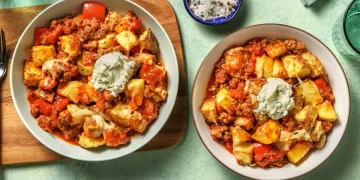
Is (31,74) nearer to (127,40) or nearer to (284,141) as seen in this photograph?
(127,40)

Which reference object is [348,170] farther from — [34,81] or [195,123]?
[34,81]

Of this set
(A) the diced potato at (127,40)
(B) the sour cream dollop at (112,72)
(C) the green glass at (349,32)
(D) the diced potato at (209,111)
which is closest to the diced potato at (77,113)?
(B) the sour cream dollop at (112,72)

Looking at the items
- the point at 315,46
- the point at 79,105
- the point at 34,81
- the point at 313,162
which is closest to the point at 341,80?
the point at 315,46

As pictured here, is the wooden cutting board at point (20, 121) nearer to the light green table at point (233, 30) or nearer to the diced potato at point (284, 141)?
the light green table at point (233, 30)

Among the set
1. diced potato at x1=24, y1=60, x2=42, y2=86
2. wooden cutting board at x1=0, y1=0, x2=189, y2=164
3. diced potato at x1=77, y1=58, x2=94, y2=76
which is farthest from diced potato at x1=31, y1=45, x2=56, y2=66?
wooden cutting board at x1=0, y1=0, x2=189, y2=164

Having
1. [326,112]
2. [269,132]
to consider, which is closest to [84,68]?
[269,132]

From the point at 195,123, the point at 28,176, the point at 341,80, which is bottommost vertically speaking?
the point at 28,176
